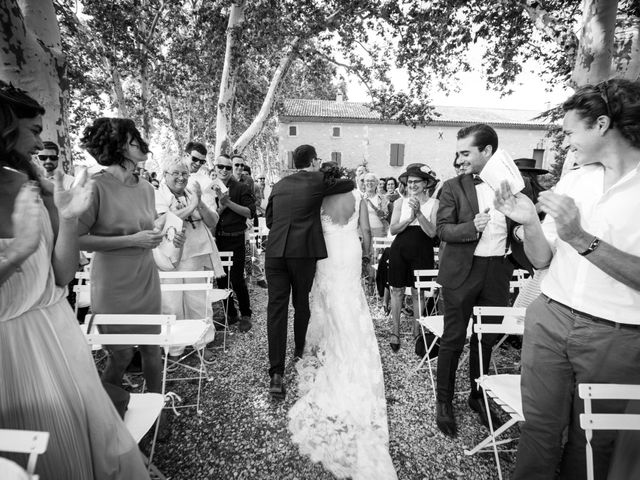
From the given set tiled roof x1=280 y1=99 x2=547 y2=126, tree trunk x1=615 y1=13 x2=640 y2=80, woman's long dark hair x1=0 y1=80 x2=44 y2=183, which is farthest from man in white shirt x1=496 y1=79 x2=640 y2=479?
tiled roof x1=280 y1=99 x2=547 y2=126

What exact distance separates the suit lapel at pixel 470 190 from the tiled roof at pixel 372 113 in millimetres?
26487

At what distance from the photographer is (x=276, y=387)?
10.0 feet

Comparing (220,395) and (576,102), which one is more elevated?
(576,102)

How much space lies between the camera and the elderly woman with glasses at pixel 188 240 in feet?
12.1

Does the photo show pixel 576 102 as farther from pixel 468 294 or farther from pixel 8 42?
pixel 8 42

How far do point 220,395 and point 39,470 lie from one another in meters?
1.96

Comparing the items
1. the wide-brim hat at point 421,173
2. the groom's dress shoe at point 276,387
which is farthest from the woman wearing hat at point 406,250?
the groom's dress shoe at point 276,387

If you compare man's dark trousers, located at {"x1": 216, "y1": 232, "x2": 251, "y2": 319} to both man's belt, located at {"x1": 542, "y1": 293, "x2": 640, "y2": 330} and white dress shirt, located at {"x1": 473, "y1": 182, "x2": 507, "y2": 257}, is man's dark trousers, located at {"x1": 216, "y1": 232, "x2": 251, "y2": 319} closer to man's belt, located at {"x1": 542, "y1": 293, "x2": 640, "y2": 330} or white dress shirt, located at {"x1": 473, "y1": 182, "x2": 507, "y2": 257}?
white dress shirt, located at {"x1": 473, "y1": 182, "x2": 507, "y2": 257}

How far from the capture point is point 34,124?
54.5 inches

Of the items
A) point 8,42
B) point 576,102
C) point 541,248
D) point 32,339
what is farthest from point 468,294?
point 8,42

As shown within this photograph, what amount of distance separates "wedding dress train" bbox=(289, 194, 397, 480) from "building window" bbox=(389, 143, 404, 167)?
27137mm

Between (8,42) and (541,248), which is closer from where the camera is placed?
(541,248)

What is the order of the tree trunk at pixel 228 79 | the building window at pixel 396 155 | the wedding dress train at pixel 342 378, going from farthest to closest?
the building window at pixel 396 155 → the tree trunk at pixel 228 79 → the wedding dress train at pixel 342 378

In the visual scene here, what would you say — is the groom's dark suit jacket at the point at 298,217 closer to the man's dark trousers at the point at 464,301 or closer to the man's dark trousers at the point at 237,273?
the man's dark trousers at the point at 464,301
